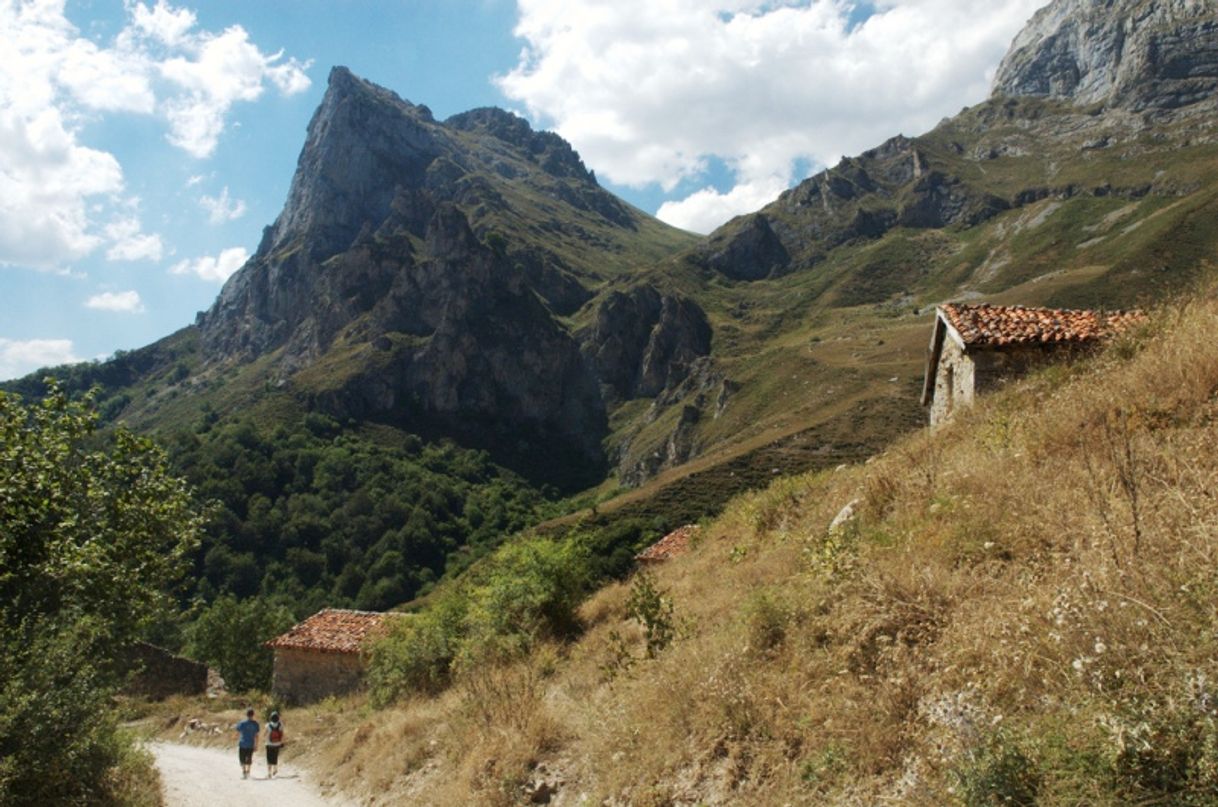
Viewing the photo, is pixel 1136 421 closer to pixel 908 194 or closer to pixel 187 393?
pixel 908 194

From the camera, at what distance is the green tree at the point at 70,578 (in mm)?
8398

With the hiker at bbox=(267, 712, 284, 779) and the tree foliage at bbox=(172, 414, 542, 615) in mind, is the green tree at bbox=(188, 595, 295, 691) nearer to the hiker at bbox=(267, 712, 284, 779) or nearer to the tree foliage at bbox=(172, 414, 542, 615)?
the tree foliage at bbox=(172, 414, 542, 615)

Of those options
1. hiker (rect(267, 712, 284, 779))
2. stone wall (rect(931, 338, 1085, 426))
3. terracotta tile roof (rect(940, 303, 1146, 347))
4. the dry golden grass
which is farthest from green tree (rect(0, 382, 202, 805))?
terracotta tile roof (rect(940, 303, 1146, 347))

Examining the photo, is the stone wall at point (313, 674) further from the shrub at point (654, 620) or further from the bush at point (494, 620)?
the shrub at point (654, 620)

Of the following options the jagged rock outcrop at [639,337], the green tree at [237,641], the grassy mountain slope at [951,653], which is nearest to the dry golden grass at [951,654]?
the grassy mountain slope at [951,653]

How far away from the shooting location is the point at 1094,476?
5871 millimetres

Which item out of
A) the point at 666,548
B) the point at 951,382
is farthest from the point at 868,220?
the point at 951,382

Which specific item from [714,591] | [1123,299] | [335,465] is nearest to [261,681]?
[714,591]

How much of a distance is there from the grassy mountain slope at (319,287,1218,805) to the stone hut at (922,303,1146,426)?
467 cm

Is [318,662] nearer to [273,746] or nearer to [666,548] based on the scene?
[273,746]

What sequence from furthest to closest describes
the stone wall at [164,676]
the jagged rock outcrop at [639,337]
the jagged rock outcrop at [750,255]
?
the jagged rock outcrop at [750,255]
the jagged rock outcrop at [639,337]
the stone wall at [164,676]

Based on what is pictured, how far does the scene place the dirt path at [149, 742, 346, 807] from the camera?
40.4 feet

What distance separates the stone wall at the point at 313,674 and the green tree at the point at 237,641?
90.6 ft

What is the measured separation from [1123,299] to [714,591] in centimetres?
8468
